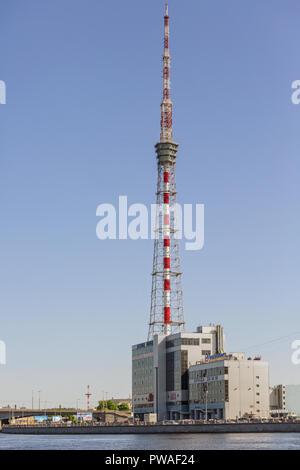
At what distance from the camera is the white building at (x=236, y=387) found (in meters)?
191

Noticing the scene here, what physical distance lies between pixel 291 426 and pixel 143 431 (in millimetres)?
44076

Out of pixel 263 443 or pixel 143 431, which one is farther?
pixel 143 431

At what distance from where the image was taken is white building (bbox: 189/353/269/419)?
191m

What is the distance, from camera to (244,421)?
179375mm

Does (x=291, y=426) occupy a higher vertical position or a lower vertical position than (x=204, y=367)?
lower

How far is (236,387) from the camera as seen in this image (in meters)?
191

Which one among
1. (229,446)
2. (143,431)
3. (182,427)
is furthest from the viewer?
(143,431)
